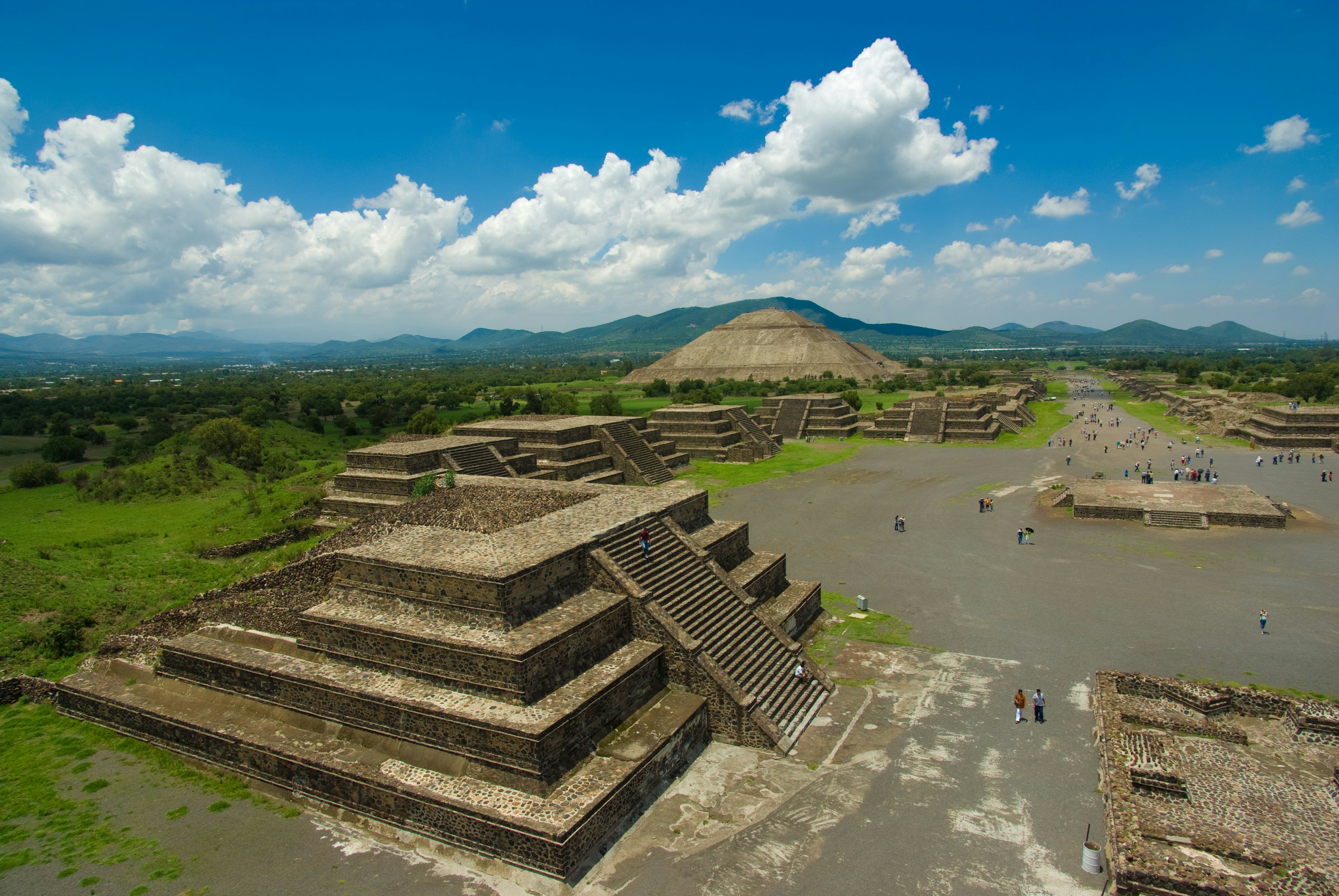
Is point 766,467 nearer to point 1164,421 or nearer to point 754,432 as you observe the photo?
point 754,432

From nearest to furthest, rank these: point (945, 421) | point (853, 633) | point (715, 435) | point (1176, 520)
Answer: point (853, 633) < point (1176, 520) < point (715, 435) < point (945, 421)

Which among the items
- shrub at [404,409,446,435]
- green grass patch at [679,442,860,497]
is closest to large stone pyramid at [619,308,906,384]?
green grass patch at [679,442,860,497]

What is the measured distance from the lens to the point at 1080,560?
21.1 m

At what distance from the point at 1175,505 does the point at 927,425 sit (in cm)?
2466

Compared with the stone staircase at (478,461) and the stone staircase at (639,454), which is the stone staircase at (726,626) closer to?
the stone staircase at (478,461)

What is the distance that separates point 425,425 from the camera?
37844 millimetres

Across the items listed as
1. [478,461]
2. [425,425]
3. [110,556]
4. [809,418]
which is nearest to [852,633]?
[478,461]

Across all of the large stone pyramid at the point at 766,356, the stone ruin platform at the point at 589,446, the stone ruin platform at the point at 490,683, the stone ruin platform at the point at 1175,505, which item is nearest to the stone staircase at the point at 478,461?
the stone ruin platform at the point at 589,446

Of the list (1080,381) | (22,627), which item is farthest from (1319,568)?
(1080,381)

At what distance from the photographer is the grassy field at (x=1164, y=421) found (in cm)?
4591

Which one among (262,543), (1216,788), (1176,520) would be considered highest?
(262,543)

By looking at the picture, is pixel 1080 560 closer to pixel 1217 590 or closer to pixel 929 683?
pixel 1217 590

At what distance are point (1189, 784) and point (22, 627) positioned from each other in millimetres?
22396

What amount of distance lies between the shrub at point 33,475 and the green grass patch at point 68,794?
22.7 metres
